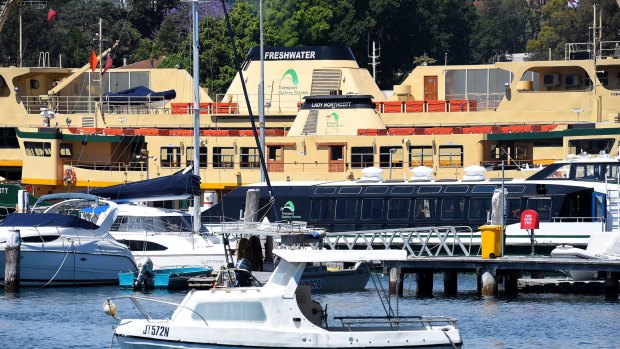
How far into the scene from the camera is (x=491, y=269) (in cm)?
4759

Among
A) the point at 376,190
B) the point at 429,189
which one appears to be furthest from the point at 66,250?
the point at 429,189

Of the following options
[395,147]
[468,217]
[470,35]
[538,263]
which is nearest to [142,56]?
[470,35]

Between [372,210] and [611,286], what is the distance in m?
13.7

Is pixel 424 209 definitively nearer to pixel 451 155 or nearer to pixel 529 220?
pixel 529 220

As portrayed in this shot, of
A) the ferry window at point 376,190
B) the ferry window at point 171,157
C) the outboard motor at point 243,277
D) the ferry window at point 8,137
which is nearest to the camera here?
the outboard motor at point 243,277

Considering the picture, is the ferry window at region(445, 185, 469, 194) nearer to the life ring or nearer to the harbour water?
the harbour water

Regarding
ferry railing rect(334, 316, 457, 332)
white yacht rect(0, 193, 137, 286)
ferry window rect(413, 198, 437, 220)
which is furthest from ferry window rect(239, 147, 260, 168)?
ferry railing rect(334, 316, 457, 332)

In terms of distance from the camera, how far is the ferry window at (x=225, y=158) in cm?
6706

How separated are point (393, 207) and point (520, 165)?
25.4 ft

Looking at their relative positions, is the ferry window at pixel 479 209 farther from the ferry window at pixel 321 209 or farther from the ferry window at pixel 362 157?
the ferry window at pixel 362 157

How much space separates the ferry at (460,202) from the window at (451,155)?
14.5ft

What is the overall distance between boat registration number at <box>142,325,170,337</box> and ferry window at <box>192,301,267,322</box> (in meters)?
0.69

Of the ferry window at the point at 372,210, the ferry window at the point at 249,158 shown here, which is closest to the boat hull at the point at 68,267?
the ferry window at the point at 372,210

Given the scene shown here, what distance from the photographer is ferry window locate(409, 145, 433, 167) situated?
65.2 meters
